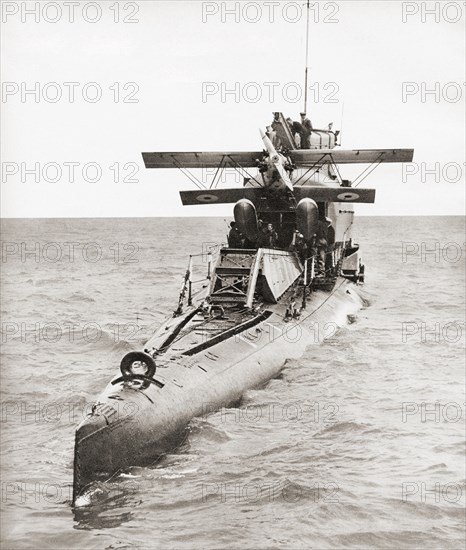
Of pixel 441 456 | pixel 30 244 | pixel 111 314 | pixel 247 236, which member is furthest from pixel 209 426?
pixel 30 244

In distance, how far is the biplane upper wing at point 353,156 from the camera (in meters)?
21.2

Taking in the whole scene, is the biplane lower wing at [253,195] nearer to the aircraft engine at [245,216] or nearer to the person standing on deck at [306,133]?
the aircraft engine at [245,216]

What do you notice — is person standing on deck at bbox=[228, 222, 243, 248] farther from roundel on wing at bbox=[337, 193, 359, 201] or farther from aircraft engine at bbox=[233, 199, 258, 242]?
roundel on wing at bbox=[337, 193, 359, 201]

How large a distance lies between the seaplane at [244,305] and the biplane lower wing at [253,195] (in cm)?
3

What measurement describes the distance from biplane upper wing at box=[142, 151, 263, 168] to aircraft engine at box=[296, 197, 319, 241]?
2.87 metres

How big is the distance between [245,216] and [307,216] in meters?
1.62

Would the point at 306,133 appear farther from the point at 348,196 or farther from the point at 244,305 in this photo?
the point at 244,305

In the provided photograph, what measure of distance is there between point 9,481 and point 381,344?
503 inches

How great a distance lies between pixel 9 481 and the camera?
446 inches

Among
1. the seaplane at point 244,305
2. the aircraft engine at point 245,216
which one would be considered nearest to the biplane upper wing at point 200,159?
the seaplane at point 244,305

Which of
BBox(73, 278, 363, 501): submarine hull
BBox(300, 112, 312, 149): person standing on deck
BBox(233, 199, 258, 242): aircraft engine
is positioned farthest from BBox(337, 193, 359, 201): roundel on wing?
BBox(300, 112, 312, 149): person standing on deck

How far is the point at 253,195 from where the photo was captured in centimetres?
2233

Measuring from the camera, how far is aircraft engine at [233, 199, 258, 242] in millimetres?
20312

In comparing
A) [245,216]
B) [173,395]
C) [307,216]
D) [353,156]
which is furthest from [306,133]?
[173,395]
